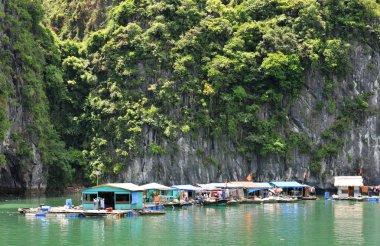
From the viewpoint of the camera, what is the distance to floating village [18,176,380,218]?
4662cm

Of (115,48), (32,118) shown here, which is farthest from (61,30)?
(32,118)

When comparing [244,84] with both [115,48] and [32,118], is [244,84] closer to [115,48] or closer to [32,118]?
[115,48]

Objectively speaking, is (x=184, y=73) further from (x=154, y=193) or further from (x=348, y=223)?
(x=348, y=223)

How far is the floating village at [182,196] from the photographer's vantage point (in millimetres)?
46625

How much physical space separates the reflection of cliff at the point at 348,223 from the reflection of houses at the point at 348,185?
8.44 m

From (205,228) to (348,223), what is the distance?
954cm

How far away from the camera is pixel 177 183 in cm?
7119

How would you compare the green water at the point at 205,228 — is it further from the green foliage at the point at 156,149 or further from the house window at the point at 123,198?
the green foliage at the point at 156,149

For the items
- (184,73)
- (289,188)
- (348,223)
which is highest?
(184,73)

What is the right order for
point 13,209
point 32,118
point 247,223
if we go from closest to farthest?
point 247,223 → point 13,209 → point 32,118

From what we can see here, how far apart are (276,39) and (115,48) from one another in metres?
17.0

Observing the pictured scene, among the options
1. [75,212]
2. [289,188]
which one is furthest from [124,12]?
[75,212]

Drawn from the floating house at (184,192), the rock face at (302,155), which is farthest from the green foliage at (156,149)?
the floating house at (184,192)

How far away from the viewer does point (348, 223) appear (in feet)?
145
